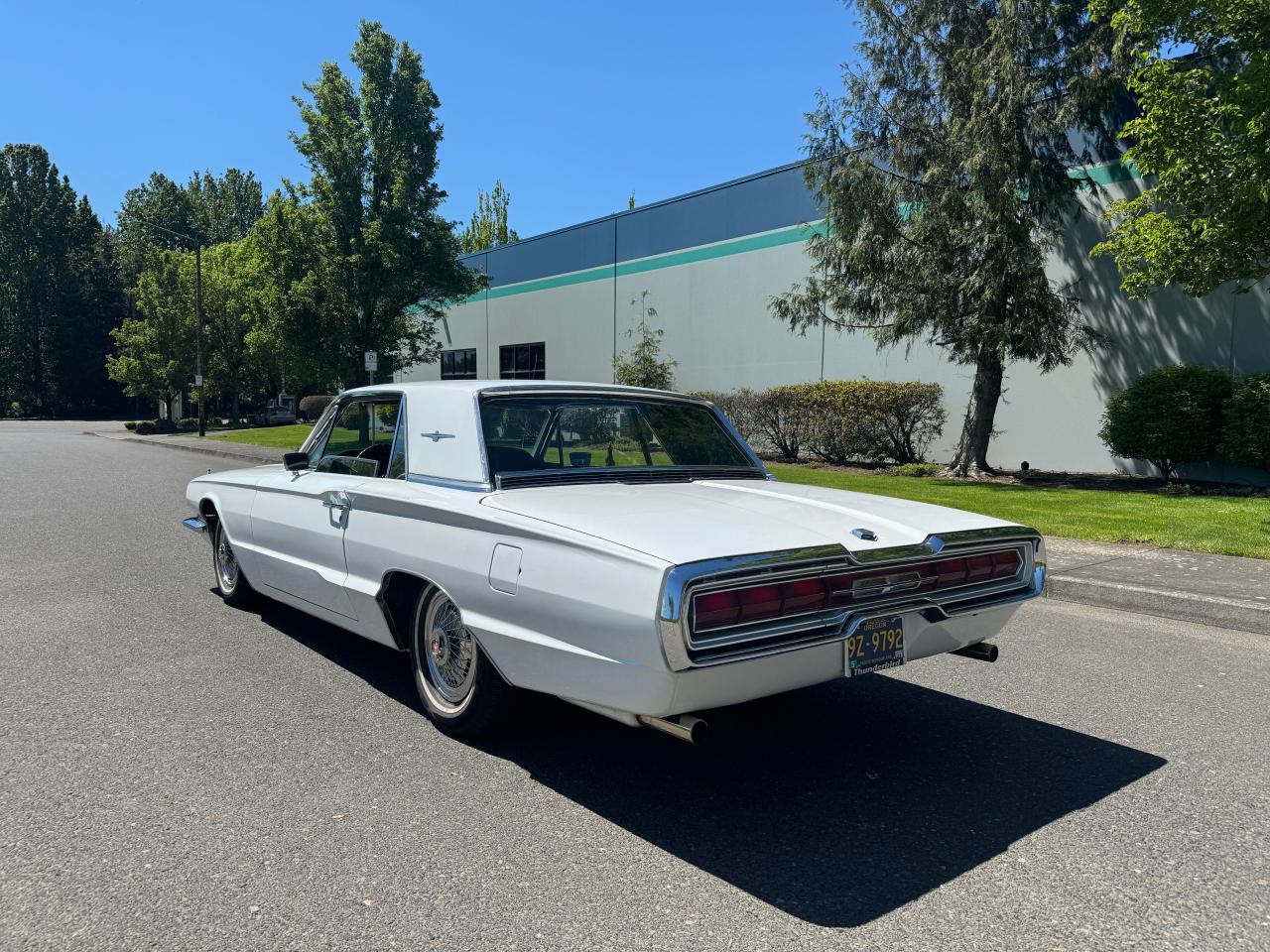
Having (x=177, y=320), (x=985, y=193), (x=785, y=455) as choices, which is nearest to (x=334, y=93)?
(x=785, y=455)

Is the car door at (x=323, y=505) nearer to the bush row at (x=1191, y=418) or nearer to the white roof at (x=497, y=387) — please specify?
the white roof at (x=497, y=387)

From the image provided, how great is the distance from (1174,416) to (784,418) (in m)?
8.35

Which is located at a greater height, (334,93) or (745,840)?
(334,93)

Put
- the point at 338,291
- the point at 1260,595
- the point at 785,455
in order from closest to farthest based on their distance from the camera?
the point at 1260,595
the point at 785,455
the point at 338,291

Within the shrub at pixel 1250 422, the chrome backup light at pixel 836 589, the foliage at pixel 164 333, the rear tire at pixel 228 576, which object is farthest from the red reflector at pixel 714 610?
the foliage at pixel 164 333

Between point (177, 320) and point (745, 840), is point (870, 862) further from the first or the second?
point (177, 320)

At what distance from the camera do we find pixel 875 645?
3.29 m

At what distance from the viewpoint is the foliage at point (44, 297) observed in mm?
66250

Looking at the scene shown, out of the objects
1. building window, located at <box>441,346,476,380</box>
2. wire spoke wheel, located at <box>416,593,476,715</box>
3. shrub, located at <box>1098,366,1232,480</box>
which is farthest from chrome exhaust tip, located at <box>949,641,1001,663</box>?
building window, located at <box>441,346,476,380</box>

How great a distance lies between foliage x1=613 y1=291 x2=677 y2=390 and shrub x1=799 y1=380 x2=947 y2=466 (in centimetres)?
540

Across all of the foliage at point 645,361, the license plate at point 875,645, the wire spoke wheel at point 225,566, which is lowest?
the wire spoke wheel at point 225,566

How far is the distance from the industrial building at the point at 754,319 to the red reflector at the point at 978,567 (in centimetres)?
1287

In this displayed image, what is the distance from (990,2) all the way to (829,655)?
16020mm

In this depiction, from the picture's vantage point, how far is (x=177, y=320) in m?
44.9
